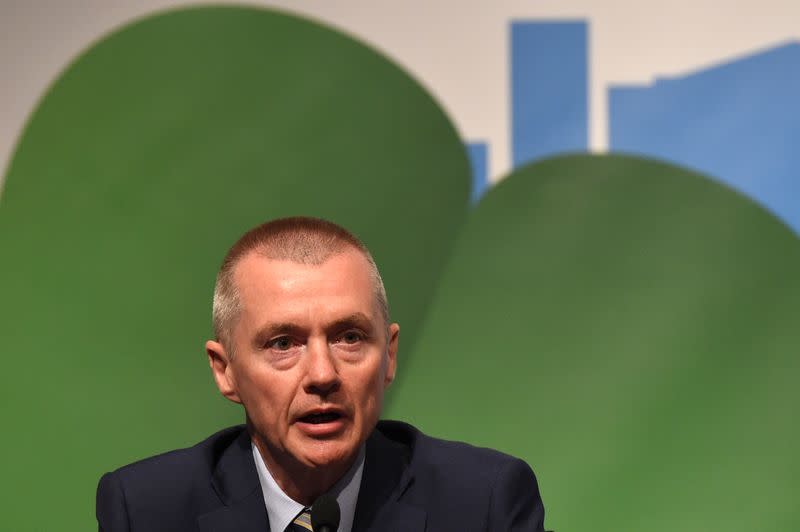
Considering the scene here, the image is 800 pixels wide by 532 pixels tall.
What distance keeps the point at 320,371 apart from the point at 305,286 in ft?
0.40

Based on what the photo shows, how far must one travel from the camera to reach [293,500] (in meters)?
1.60

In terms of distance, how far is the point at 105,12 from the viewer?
8.88ft

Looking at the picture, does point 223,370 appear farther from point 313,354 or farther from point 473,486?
point 473,486

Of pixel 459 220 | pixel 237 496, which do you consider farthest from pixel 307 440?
pixel 459 220

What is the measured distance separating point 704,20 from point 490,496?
63.2 inches

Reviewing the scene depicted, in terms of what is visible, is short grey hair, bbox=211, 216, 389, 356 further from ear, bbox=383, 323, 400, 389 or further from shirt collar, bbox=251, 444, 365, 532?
shirt collar, bbox=251, 444, 365, 532

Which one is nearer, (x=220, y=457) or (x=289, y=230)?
(x=289, y=230)

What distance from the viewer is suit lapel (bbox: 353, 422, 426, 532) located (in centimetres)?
160

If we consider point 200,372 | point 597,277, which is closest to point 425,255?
point 597,277

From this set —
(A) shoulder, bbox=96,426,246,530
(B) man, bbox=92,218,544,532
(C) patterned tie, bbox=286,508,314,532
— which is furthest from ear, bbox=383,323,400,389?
(A) shoulder, bbox=96,426,246,530

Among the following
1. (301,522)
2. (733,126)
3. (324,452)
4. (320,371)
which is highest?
(733,126)

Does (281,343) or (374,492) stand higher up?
(281,343)

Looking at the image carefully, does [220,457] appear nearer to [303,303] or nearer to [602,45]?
[303,303]

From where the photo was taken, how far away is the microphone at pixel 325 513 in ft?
4.38
